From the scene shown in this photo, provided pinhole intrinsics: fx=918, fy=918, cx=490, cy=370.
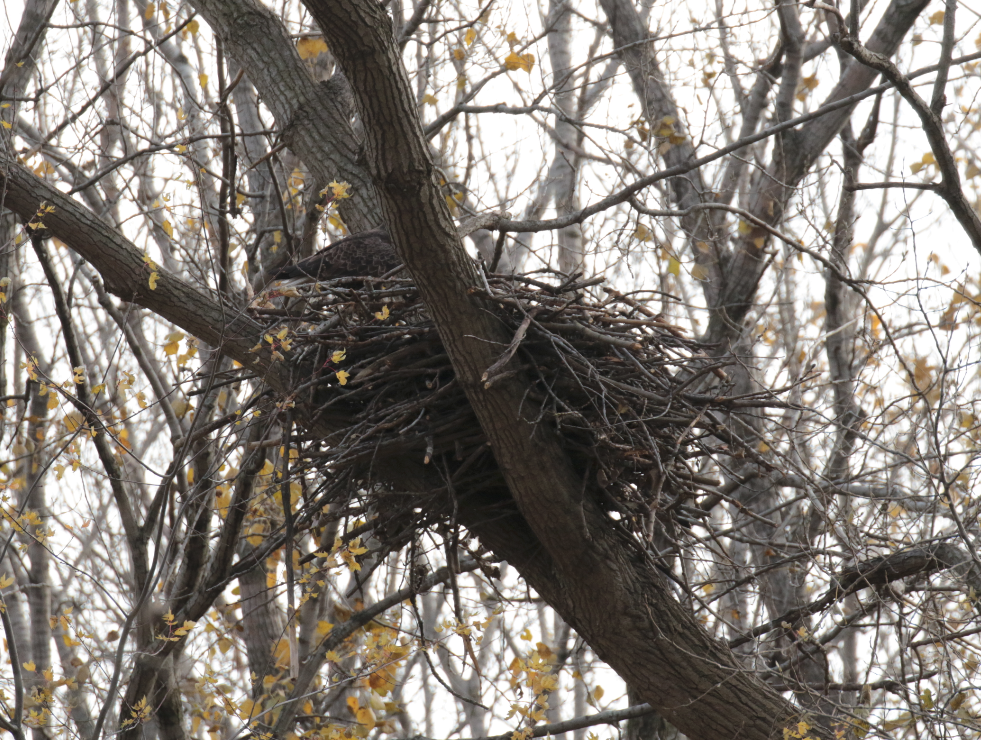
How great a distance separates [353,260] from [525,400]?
1.41 m

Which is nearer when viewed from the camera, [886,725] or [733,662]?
[733,662]

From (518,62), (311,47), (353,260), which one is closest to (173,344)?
(353,260)

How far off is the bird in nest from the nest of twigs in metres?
0.64

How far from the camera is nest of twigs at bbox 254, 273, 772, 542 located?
2.89 metres

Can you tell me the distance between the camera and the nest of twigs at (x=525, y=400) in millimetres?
2893

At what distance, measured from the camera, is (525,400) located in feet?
9.52

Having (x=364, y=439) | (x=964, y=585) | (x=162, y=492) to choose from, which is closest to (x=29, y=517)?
(x=162, y=492)

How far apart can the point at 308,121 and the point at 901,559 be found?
316cm

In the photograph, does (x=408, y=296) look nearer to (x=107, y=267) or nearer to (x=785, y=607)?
(x=107, y=267)

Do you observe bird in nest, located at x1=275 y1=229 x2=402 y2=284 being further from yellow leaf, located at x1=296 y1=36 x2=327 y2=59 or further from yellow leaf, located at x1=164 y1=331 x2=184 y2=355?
yellow leaf, located at x1=296 y1=36 x2=327 y2=59

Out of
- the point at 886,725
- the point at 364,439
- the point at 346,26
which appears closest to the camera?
the point at 346,26

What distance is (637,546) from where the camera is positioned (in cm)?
316

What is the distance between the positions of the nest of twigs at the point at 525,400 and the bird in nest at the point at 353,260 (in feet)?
2.10

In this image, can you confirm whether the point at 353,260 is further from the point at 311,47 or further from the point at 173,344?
the point at 311,47
